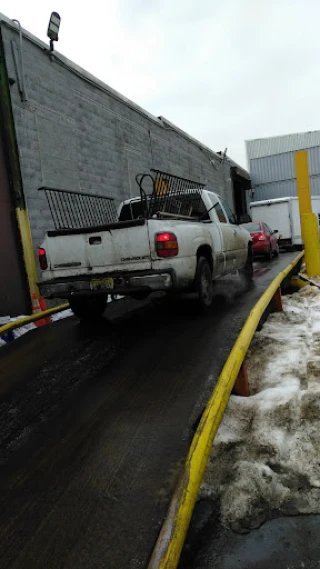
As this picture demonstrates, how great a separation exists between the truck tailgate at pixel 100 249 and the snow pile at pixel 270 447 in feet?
6.41

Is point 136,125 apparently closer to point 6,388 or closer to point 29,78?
point 29,78

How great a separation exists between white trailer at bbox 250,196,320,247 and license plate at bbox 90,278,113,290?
52.8 ft

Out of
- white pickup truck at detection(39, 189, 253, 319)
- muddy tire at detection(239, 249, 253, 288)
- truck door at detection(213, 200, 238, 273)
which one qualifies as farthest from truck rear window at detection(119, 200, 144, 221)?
muddy tire at detection(239, 249, 253, 288)

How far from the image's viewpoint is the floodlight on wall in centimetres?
896

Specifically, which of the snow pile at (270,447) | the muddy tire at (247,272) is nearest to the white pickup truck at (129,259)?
the snow pile at (270,447)

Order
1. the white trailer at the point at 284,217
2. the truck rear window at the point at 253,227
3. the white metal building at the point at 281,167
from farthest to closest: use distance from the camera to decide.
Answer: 1. the white metal building at the point at 281,167
2. the white trailer at the point at 284,217
3. the truck rear window at the point at 253,227

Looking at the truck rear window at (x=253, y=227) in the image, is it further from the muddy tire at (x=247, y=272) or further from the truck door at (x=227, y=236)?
the truck door at (x=227, y=236)

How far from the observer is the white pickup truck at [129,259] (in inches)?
204

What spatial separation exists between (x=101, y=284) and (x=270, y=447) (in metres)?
3.21

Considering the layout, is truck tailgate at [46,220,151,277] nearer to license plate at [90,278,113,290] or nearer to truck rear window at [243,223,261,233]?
license plate at [90,278,113,290]

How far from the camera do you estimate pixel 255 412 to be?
10.6 feet

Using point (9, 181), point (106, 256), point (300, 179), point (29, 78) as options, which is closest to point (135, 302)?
point (106, 256)

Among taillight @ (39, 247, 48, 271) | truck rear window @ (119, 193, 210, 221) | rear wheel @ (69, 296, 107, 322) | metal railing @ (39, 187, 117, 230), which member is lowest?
rear wheel @ (69, 296, 107, 322)

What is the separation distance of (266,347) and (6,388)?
281 centimetres
